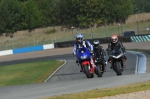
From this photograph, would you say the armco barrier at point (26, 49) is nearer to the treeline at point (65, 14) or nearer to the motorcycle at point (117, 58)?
the treeline at point (65, 14)

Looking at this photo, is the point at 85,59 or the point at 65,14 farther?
the point at 65,14

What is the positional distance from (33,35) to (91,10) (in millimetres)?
12093

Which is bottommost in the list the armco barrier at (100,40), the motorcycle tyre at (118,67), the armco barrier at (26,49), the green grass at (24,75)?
the armco barrier at (26,49)

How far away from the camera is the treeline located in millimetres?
83625

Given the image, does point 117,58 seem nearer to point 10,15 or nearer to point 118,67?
point 118,67

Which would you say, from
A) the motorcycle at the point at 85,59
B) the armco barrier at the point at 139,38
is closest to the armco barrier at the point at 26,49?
the armco barrier at the point at 139,38

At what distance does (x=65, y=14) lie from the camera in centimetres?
8875

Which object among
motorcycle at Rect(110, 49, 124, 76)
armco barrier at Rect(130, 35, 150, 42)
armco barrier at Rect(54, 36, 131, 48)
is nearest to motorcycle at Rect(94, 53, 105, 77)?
motorcycle at Rect(110, 49, 124, 76)

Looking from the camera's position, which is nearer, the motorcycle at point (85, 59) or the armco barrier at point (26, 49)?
the motorcycle at point (85, 59)

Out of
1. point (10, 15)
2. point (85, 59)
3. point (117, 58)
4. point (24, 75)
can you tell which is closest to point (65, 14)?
point (10, 15)

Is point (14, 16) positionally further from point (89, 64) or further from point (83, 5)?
point (89, 64)

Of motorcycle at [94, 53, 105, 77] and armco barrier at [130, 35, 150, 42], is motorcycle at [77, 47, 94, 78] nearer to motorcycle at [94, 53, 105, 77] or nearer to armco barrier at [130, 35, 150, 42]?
motorcycle at [94, 53, 105, 77]

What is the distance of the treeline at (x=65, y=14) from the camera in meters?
83.6

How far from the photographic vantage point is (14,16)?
87.4m
